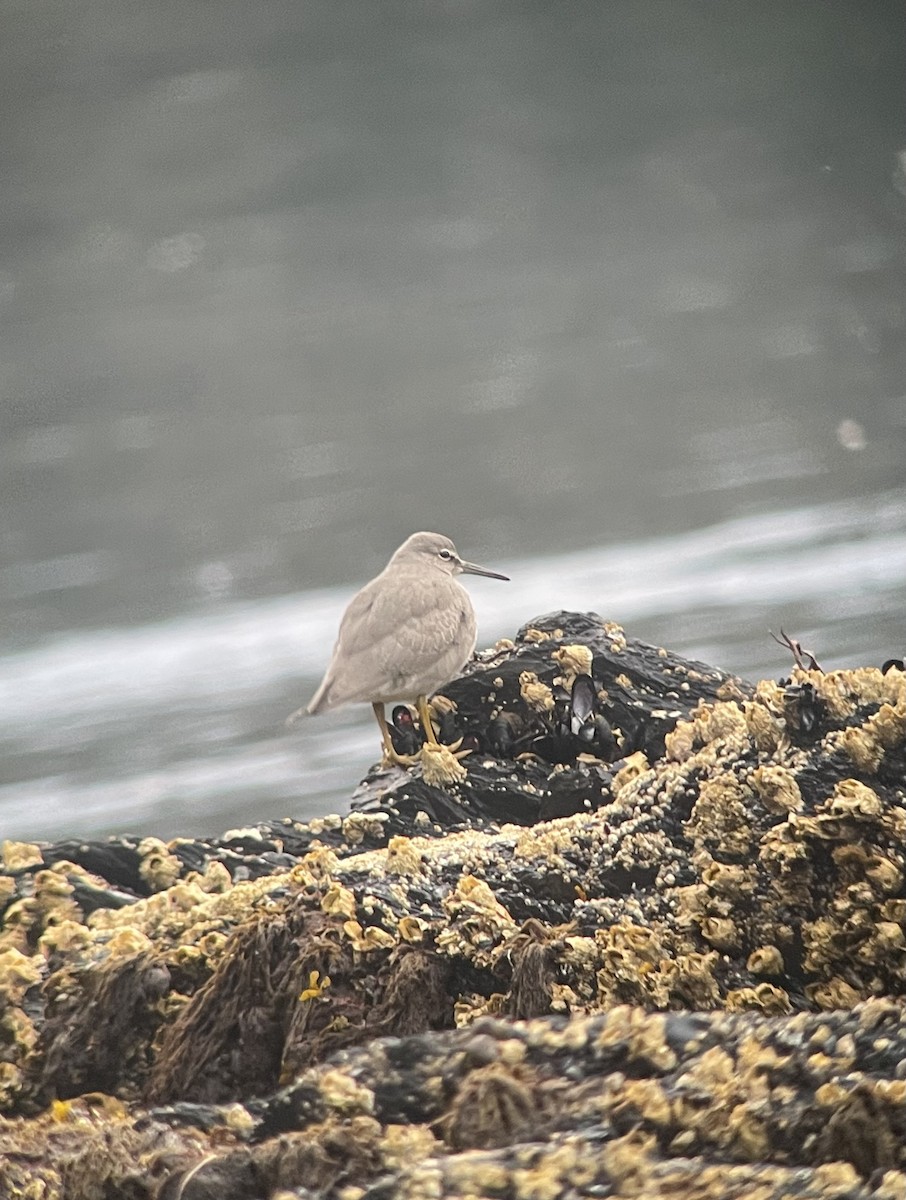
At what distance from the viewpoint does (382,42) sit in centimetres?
252

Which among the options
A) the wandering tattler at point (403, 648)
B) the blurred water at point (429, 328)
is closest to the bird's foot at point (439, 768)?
the wandering tattler at point (403, 648)

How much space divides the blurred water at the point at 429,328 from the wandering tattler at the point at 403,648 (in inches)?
8.3

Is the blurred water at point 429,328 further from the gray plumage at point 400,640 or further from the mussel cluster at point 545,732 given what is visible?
the mussel cluster at point 545,732

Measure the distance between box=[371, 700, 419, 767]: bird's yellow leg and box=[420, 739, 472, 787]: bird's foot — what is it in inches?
2.1

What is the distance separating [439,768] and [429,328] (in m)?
1.14

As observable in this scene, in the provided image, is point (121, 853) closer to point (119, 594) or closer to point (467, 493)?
point (119, 594)

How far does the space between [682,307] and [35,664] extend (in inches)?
61.4

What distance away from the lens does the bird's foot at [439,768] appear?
180 cm

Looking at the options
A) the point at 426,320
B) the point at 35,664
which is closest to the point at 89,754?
the point at 35,664

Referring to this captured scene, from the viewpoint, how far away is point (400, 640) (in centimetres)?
198

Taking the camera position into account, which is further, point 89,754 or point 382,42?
point 382,42

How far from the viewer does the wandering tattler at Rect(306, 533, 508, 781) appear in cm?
194

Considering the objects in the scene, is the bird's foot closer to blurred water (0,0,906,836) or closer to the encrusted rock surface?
the encrusted rock surface

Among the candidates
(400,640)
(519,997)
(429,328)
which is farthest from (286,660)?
(519,997)
